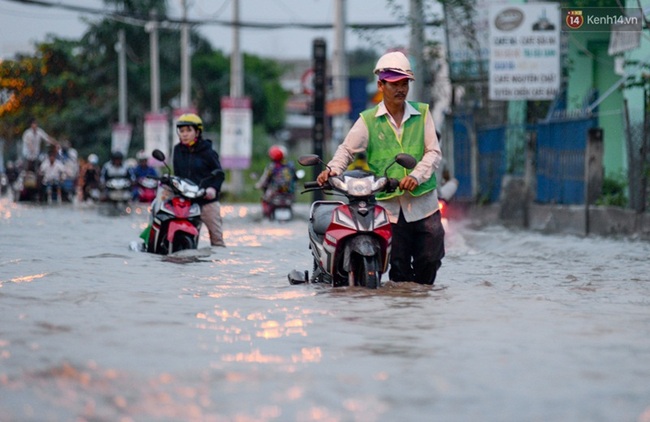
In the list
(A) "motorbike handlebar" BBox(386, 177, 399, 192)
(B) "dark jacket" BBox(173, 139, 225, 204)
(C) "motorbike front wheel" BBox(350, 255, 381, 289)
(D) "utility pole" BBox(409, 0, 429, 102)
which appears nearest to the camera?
(A) "motorbike handlebar" BBox(386, 177, 399, 192)

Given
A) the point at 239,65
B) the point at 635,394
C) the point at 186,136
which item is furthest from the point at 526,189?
the point at 239,65

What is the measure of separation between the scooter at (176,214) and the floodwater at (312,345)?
33.5 inches

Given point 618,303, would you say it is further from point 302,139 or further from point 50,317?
point 302,139

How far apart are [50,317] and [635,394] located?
11.9ft

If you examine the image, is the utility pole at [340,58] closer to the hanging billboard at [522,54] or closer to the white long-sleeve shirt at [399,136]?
the hanging billboard at [522,54]

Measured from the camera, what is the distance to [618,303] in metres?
8.54

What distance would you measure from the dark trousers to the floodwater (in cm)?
20

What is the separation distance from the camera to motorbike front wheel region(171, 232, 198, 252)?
12555 millimetres

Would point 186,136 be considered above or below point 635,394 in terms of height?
above

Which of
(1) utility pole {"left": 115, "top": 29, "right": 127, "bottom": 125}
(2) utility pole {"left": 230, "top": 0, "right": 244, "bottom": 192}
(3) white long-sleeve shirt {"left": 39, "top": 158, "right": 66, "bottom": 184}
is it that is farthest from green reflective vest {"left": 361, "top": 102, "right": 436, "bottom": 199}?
(1) utility pole {"left": 115, "top": 29, "right": 127, "bottom": 125}

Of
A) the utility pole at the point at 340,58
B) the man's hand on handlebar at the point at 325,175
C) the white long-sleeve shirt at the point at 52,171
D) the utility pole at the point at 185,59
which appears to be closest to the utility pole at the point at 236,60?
the utility pole at the point at 185,59

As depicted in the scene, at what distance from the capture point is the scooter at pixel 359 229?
834 cm

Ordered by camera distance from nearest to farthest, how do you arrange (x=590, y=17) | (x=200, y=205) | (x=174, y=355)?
(x=174, y=355) → (x=200, y=205) → (x=590, y=17)

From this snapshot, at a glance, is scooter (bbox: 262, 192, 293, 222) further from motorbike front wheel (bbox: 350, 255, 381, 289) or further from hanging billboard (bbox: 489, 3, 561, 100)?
motorbike front wheel (bbox: 350, 255, 381, 289)
